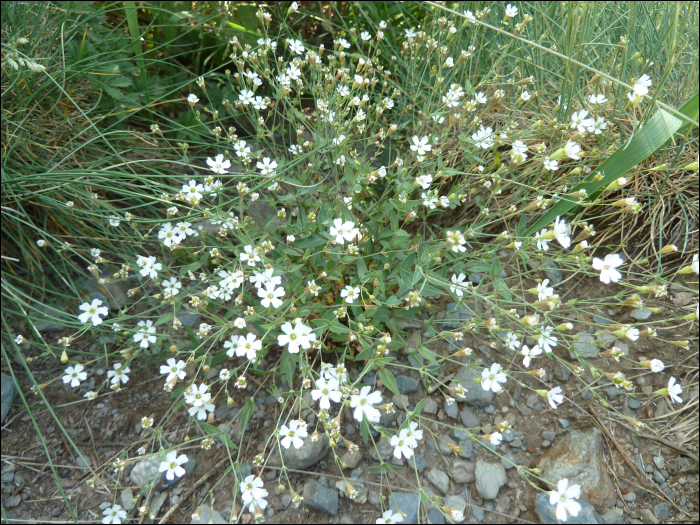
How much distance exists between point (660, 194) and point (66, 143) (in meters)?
3.28

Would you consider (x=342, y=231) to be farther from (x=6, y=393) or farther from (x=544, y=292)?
(x=6, y=393)

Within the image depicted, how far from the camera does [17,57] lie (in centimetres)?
254

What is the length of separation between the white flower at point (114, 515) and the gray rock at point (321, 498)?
2.63 ft

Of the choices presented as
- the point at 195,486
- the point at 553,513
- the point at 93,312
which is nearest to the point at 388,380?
the point at 553,513

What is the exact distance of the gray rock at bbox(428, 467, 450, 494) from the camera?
7.57ft

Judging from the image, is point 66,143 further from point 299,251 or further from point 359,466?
point 359,466

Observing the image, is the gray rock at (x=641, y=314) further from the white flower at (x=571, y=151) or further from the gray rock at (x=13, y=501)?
the gray rock at (x=13, y=501)

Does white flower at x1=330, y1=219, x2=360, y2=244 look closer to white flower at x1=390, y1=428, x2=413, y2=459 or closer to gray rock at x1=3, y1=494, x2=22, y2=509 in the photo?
white flower at x1=390, y1=428, x2=413, y2=459

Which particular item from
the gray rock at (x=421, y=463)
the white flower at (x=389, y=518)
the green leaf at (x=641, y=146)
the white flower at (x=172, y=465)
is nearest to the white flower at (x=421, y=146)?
the green leaf at (x=641, y=146)

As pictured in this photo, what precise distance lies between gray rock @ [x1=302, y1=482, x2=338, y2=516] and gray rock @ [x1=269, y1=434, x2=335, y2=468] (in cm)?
11

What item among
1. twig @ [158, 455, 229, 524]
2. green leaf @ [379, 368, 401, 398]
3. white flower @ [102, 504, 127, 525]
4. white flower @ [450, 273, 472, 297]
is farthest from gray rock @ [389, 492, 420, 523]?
white flower @ [102, 504, 127, 525]

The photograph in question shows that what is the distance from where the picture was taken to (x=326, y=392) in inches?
75.7

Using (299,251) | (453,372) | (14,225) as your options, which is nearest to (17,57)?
(14,225)

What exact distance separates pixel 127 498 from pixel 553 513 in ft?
6.58
